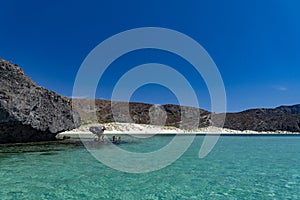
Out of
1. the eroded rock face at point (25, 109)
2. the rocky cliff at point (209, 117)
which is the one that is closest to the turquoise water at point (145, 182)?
the eroded rock face at point (25, 109)

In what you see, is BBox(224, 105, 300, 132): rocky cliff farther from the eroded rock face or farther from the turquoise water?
the turquoise water

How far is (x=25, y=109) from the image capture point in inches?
914

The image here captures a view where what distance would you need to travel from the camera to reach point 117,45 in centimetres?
2078

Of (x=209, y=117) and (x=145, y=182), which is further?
(x=209, y=117)

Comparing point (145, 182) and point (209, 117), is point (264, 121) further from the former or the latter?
point (145, 182)

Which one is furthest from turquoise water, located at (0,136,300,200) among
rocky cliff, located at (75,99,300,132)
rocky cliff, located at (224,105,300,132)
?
rocky cliff, located at (224,105,300,132)

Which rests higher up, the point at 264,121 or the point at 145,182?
the point at 264,121

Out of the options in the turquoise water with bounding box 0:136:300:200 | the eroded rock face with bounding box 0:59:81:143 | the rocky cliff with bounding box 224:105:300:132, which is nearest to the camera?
the turquoise water with bounding box 0:136:300:200

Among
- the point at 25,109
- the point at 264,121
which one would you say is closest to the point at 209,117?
the point at 264,121

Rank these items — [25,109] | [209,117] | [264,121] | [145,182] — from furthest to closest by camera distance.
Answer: [209,117], [264,121], [25,109], [145,182]

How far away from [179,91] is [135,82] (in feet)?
16.2

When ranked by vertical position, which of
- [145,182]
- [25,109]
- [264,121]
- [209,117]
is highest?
[209,117]

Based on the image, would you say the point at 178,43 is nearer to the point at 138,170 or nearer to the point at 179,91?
the point at 179,91

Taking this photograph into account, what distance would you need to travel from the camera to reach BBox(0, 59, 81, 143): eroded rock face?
72.0ft
